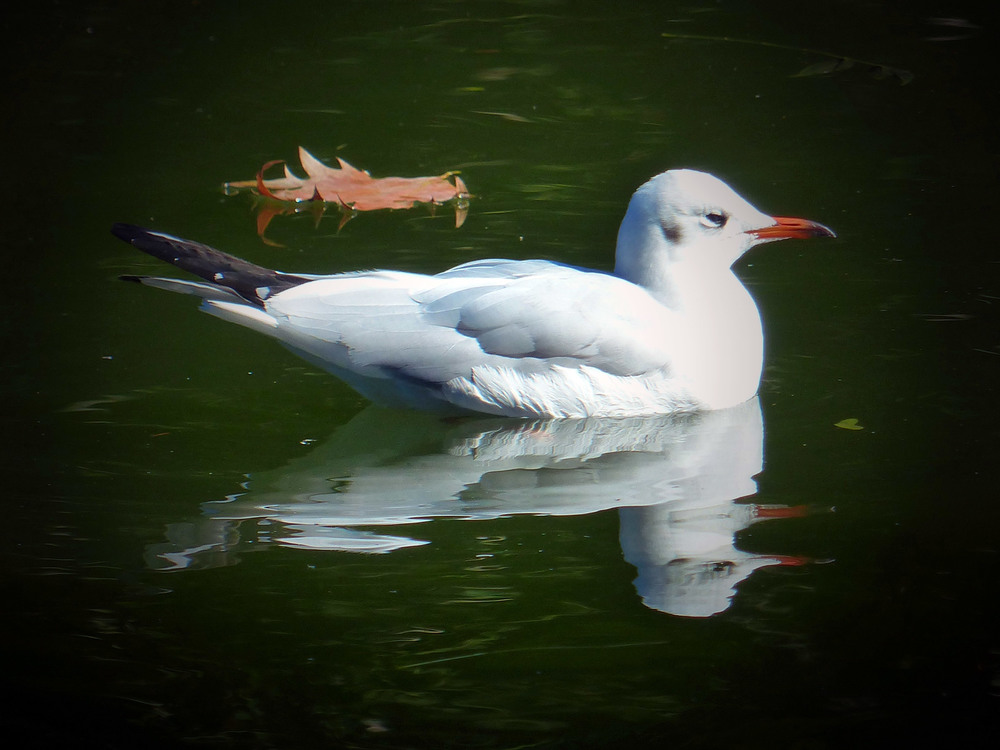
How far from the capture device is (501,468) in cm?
445

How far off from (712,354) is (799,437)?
502mm

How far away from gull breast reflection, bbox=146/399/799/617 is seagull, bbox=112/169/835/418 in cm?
13

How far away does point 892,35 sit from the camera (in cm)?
946

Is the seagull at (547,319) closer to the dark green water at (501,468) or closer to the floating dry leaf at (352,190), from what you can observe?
the dark green water at (501,468)

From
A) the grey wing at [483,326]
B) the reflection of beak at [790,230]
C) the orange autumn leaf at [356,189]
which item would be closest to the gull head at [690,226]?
the reflection of beak at [790,230]

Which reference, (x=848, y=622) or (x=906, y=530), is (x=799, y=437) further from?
(x=848, y=622)

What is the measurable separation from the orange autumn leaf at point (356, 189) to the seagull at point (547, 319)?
6.44 ft

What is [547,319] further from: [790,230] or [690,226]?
[790,230]

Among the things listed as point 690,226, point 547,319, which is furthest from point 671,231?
point 547,319

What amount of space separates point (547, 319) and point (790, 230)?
3.58 ft

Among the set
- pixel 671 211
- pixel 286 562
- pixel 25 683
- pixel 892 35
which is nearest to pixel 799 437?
pixel 671 211

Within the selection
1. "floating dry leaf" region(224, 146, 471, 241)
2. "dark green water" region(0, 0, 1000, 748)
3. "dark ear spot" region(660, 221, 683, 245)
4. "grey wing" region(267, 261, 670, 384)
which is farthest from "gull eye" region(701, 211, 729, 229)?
"floating dry leaf" region(224, 146, 471, 241)

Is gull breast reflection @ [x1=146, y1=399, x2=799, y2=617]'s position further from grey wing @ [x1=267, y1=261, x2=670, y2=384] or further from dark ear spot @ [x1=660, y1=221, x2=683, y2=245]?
dark ear spot @ [x1=660, y1=221, x2=683, y2=245]

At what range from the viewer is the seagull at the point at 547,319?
15.4 ft
